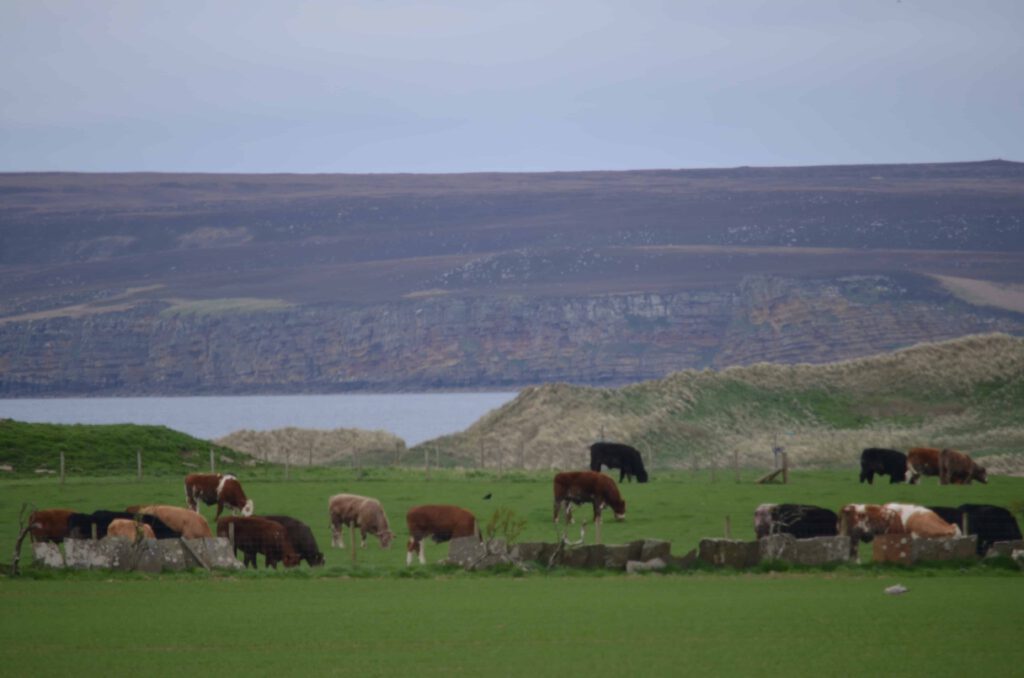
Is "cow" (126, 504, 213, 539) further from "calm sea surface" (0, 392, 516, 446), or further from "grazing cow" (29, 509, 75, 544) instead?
"calm sea surface" (0, 392, 516, 446)

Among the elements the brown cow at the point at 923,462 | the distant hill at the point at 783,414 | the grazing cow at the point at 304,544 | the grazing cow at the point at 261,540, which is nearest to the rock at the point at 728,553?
the grazing cow at the point at 304,544

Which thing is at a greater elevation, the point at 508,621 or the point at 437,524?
the point at 437,524

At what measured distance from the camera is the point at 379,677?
58.2ft

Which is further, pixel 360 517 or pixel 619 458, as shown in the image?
→ pixel 619 458

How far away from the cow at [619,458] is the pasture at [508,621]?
58.2ft

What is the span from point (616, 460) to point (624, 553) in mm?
23413

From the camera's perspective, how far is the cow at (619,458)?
50.1 meters

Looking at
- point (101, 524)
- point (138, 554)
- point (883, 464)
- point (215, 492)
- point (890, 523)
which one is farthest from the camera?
point (883, 464)

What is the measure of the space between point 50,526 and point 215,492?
7.36 meters

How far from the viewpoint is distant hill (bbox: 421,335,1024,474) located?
61.4 meters

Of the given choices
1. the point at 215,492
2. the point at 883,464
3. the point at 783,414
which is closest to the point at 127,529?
the point at 215,492

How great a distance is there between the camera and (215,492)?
1451 inches

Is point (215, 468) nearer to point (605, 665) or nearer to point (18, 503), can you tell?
point (18, 503)

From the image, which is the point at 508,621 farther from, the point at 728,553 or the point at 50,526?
the point at 50,526
